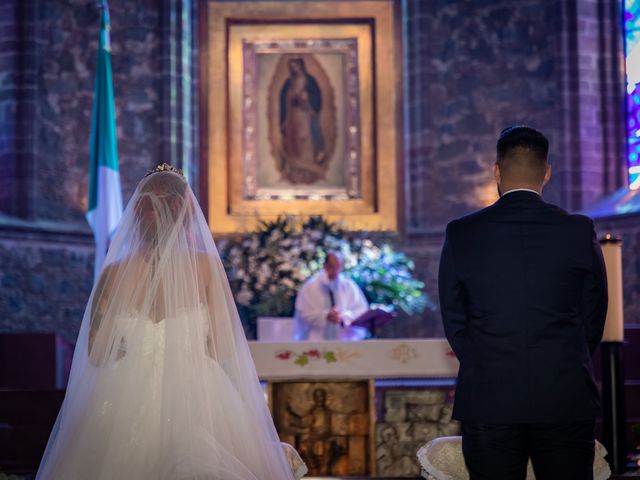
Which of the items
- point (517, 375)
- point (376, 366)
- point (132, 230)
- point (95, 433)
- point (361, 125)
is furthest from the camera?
point (361, 125)

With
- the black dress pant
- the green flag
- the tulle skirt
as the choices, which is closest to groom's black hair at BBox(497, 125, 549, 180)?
the black dress pant

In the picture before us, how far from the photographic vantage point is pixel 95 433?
445 centimetres

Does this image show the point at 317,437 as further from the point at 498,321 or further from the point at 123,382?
the point at 498,321

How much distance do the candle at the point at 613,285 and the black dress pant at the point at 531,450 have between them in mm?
3076

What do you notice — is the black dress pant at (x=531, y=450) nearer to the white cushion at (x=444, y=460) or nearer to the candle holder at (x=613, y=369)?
the white cushion at (x=444, y=460)

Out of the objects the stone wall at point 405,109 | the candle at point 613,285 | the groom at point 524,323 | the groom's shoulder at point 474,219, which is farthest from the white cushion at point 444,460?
the stone wall at point 405,109

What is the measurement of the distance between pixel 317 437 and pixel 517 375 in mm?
4928

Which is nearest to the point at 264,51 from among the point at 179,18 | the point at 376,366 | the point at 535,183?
the point at 179,18

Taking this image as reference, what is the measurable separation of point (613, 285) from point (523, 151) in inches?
124

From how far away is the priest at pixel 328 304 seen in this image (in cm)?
933

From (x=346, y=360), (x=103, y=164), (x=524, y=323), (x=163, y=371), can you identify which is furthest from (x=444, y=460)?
(x=103, y=164)

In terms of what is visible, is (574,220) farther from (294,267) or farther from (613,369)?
(294,267)

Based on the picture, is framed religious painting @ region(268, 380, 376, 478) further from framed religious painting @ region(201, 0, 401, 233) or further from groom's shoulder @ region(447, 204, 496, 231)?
groom's shoulder @ region(447, 204, 496, 231)

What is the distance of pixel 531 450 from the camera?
353 cm
